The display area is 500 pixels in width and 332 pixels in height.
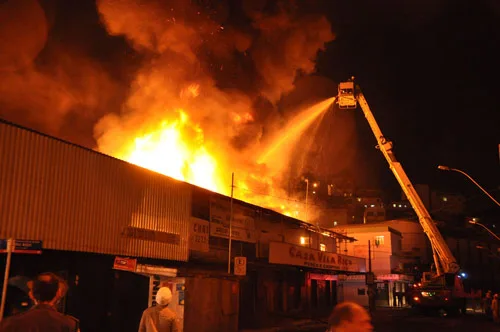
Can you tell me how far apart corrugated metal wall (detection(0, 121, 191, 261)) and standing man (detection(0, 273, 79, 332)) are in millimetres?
10840

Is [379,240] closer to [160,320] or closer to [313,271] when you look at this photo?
[313,271]

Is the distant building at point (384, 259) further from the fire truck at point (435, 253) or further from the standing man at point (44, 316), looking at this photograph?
the standing man at point (44, 316)

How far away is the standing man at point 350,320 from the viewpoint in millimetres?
3912

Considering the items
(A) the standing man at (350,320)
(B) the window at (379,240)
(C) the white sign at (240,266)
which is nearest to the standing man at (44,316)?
(A) the standing man at (350,320)

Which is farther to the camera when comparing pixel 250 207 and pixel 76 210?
pixel 250 207

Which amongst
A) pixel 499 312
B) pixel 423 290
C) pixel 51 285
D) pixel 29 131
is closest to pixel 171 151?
pixel 29 131

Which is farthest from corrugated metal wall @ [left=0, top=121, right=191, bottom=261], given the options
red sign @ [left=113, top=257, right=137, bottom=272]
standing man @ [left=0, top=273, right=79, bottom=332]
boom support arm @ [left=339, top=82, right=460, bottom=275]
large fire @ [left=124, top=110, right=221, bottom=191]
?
boom support arm @ [left=339, top=82, right=460, bottom=275]

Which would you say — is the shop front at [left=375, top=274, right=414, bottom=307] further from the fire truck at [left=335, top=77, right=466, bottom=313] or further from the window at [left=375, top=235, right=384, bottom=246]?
the fire truck at [left=335, top=77, right=466, bottom=313]

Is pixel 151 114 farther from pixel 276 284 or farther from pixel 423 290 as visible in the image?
pixel 423 290

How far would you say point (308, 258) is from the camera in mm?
28094

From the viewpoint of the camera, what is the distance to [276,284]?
29.0 m

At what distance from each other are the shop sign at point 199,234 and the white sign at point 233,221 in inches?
19.5

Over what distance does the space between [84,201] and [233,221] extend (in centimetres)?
949

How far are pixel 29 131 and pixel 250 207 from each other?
14.0m
